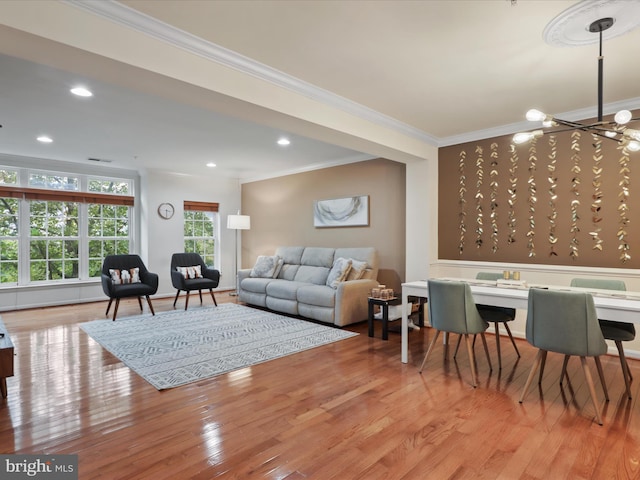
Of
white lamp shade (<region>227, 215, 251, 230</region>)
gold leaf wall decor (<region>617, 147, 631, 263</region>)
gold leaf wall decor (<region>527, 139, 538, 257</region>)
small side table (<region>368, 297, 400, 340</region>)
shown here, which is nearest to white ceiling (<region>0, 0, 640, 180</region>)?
gold leaf wall decor (<region>527, 139, 538, 257</region>)

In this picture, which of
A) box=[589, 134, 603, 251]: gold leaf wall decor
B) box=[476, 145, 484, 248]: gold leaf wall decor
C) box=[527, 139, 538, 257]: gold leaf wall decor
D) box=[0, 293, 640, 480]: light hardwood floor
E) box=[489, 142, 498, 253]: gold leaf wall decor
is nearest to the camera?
box=[0, 293, 640, 480]: light hardwood floor

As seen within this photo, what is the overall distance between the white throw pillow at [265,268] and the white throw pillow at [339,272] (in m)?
1.38

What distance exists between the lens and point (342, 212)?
19.8 ft

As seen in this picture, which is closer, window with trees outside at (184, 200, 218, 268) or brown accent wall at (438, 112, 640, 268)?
brown accent wall at (438, 112, 640, 268)

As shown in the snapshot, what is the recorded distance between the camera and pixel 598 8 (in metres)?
2.06

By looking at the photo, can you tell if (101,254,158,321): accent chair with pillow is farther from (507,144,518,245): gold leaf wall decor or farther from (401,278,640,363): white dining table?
(507,144,518,245): gold leaf wall decor

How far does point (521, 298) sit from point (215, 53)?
2.83 metres

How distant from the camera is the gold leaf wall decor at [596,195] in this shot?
3713mm

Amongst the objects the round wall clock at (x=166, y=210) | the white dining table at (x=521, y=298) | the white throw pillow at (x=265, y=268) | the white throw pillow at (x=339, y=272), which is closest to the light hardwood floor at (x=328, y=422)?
the white dining table at (x=521, y=298)

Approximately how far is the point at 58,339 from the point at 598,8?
5622 millimetres

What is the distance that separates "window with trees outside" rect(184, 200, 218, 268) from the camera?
7613mm

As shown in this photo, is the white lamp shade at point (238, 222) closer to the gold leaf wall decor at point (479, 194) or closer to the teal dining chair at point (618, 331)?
the gold leaf wall decor at point (479, 194)

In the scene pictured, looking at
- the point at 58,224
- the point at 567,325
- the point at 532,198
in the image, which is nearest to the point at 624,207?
the point at 532,198

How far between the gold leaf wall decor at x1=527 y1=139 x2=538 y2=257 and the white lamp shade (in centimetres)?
500
